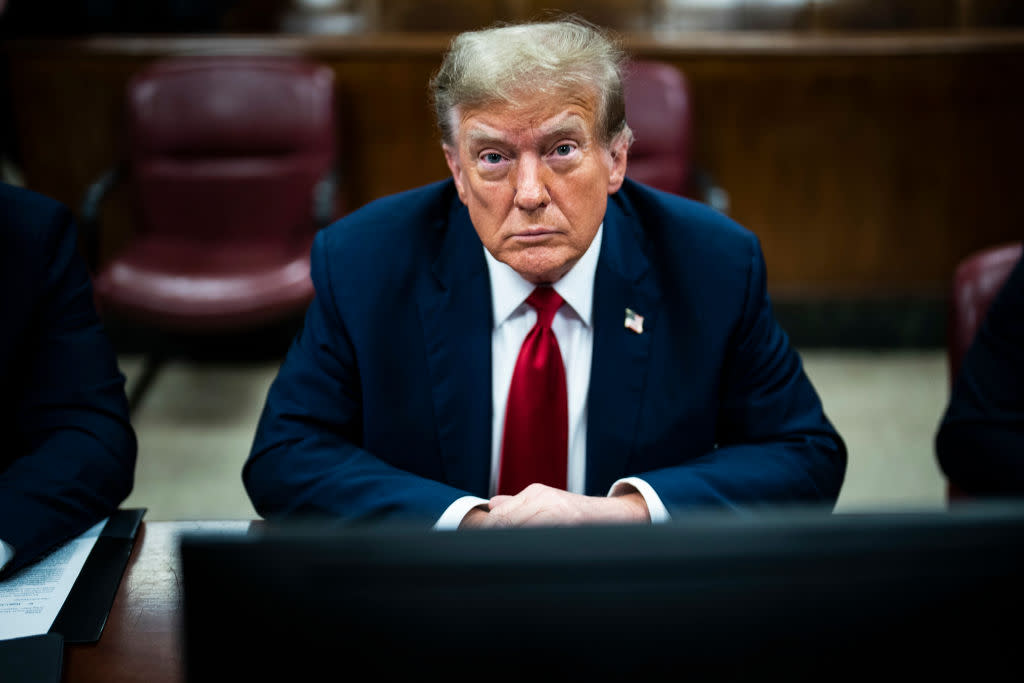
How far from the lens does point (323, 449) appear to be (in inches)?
56.9

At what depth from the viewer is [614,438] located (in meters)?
1.47

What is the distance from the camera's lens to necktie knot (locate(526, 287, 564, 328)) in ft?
4.81

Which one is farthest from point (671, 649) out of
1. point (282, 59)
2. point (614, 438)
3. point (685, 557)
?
point (282, 59)

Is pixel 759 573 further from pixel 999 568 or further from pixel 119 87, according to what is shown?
pixel 119 87

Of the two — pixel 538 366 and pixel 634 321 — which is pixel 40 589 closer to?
pixel 538 366

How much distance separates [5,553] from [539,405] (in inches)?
28.3

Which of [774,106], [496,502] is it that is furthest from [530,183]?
[774,106]

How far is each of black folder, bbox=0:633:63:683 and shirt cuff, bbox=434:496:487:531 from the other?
0.45 m

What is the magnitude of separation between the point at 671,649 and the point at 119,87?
→ 382 centimetres

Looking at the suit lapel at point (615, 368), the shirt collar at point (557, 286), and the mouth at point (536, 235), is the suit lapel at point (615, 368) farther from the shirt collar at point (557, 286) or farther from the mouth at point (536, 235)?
the mouth at point (536, 235)

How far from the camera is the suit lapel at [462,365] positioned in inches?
58.3

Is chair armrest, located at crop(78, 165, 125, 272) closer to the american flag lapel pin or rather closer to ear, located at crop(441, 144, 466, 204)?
ear, located at crop(441, 144, 466, 204)

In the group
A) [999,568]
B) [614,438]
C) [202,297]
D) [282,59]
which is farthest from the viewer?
[282,59]

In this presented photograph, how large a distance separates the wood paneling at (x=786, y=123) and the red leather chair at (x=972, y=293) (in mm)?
2328
